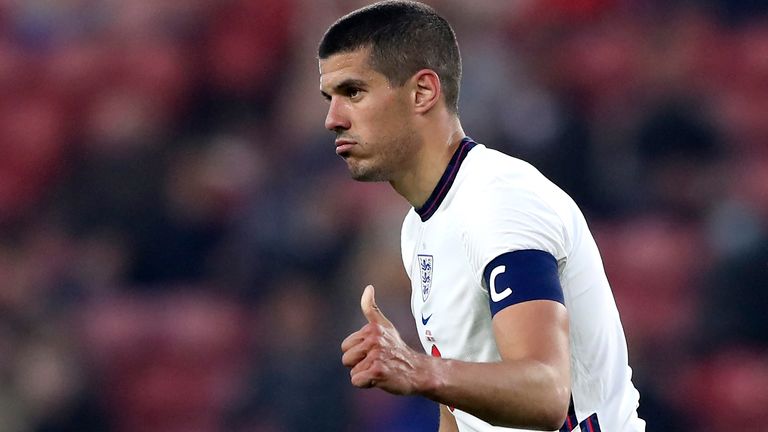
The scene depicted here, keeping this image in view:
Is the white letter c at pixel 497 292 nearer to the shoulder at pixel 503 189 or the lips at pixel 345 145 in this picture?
the shoulder at pixel 503 189

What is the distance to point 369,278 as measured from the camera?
5.89m

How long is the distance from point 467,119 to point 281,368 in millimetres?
1745

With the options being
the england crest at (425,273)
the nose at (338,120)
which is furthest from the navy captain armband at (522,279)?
the nose at (338,120)

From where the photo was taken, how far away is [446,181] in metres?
2.98

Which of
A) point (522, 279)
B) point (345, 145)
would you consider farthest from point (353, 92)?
point (522, 279)

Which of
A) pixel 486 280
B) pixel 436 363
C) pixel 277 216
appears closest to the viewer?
pixel 436 363

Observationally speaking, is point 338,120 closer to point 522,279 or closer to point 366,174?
point 366,174

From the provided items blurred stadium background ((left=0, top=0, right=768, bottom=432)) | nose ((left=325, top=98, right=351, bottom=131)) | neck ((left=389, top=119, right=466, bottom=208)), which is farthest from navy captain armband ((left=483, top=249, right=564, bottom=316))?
blurred stadium background ((left=0, top=0, right=768, bottom=432))

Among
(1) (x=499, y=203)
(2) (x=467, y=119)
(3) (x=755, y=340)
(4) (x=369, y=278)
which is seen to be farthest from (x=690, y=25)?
(1) (x=499, y=203)

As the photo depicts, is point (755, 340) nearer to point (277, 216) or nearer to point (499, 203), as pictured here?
point (277, 216)

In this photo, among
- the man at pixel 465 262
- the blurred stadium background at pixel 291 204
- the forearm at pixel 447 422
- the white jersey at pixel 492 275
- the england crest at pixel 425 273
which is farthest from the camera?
the blurred stadium background at pixel 291 204

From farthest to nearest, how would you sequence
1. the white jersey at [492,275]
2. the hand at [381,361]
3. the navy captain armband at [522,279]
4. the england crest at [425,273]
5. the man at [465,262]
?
the england crest at [425,273], the white jersey at [492,275], the navy captain armband at [522,279], the man at [465,262], the hand at [381,361]

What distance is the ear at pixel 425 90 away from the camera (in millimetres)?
3039

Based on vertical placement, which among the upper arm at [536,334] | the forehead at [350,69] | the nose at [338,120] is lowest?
the upper arm at [536,334]
